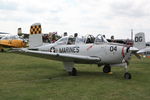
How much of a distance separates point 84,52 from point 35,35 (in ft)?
9.59

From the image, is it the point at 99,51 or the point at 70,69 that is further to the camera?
the point at 70,69

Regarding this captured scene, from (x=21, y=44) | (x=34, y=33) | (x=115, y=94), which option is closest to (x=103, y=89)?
(x=115, y=94)

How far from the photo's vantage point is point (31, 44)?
11.2 meters

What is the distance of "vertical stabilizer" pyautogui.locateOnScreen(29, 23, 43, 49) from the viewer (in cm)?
1084

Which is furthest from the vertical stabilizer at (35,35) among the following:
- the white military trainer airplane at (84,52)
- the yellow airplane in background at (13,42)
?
the yellow airplane in background at (13,42)

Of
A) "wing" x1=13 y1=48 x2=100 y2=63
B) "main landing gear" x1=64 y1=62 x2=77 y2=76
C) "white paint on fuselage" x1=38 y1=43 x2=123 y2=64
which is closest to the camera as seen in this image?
"wing" x1=13 y1=48 x2=100 y2=63

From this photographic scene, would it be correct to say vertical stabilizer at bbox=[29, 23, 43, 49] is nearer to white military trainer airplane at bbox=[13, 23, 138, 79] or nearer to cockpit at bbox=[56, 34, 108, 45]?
white military trainer airplane at bbox=[13, 23, 138, 79]

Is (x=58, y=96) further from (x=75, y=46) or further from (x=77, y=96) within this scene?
(x=75, y=46)

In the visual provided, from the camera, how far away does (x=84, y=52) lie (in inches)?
378

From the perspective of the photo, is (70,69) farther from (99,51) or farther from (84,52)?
(99,51)

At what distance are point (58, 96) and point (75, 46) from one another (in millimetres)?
4546

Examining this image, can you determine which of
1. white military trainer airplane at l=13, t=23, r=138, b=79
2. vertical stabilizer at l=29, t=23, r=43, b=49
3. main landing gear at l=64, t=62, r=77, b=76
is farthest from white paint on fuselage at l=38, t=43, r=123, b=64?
vertical stabilizer at l=29, t=23, r=43, b=49

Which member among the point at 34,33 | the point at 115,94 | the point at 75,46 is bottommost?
the point at 115,94

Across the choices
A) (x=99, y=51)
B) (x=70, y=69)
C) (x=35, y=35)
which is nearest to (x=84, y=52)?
(x=99, y=51)
